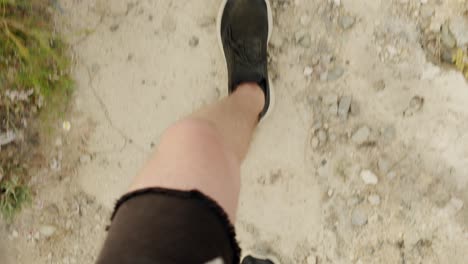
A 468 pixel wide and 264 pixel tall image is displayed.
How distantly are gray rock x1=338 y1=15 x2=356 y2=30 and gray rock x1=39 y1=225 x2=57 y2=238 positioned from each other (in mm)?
1250

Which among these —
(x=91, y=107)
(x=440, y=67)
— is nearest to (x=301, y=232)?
(x=440, y=67)

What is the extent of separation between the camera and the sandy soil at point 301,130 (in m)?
1.66

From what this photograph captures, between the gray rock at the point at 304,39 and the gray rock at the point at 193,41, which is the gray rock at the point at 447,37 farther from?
the gray rock at the point at 193,41

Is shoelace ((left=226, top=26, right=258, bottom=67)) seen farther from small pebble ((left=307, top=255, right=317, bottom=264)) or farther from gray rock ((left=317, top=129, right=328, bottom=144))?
small pebble ((left=307, top=255, right=317, bottom=264))

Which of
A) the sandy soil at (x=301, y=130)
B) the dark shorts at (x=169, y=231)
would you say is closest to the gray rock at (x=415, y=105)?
the sandy soil at (x=301, y=130)

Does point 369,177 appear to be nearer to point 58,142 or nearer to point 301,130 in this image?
point 301,130

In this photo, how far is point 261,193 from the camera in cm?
176

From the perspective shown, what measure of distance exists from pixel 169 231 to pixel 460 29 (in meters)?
1.21

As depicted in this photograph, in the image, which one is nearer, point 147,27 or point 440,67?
point 440,67

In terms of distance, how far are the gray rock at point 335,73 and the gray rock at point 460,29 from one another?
379 millimetres

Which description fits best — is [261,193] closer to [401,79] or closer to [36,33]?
[401,79]

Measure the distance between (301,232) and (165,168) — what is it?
73 cm

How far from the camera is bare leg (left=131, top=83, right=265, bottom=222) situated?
3.74 feet

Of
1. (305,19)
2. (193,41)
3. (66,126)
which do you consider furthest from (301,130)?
(66,126)
